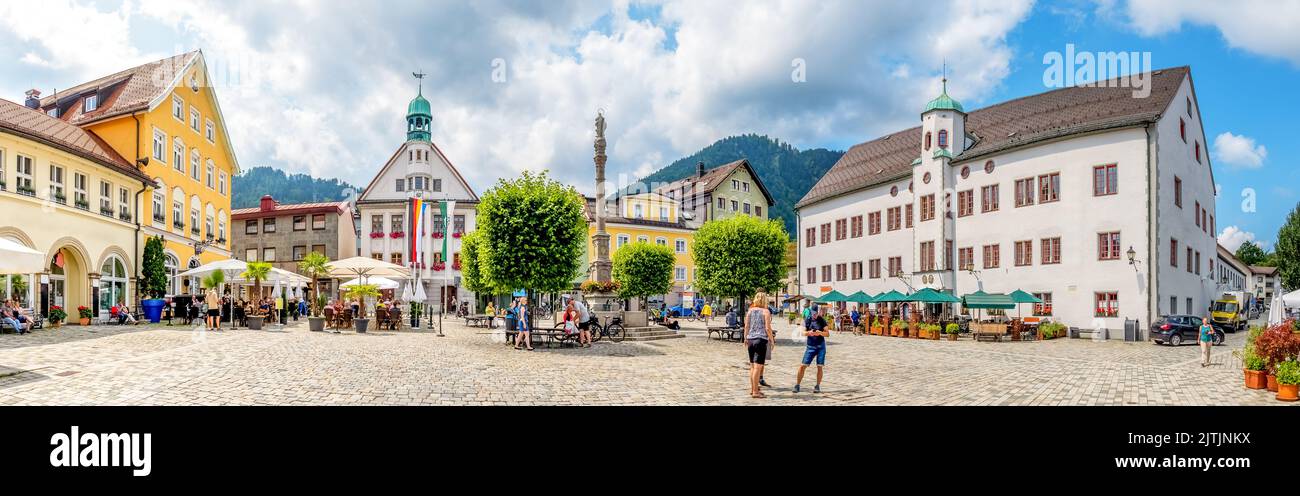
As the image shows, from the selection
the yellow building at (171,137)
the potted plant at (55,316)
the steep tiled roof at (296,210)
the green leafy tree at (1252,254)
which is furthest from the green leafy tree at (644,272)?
the green leafy tree at (1252,254)

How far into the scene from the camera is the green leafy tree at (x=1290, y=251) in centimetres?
5151

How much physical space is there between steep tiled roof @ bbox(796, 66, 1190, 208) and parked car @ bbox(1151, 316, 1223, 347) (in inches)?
339

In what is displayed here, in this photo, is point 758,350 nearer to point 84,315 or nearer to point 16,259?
point 16,259

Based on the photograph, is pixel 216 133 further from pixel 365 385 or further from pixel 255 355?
pixel 365 385

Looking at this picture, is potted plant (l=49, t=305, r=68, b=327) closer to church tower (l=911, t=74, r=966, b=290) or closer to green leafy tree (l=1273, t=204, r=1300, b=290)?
church tower (l=911, t=74, r=966, b=290)

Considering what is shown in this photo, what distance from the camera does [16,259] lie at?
13.3m

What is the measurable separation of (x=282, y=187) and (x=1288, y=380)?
18656 cm

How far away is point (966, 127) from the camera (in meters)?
42.5

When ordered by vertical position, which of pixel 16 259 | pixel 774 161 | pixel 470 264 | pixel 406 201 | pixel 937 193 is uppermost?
pixel 774 161

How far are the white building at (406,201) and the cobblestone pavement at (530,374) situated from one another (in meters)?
36.1

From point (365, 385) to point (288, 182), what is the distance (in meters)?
183

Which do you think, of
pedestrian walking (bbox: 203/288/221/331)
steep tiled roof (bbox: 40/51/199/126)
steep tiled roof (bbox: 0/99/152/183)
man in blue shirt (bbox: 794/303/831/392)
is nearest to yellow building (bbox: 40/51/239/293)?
steep tiled roof (bbox: 40/51/199/126)

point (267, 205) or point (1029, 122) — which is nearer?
point (1029, 122)

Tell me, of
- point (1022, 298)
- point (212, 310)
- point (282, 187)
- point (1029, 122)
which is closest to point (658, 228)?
point (1029, 122)
